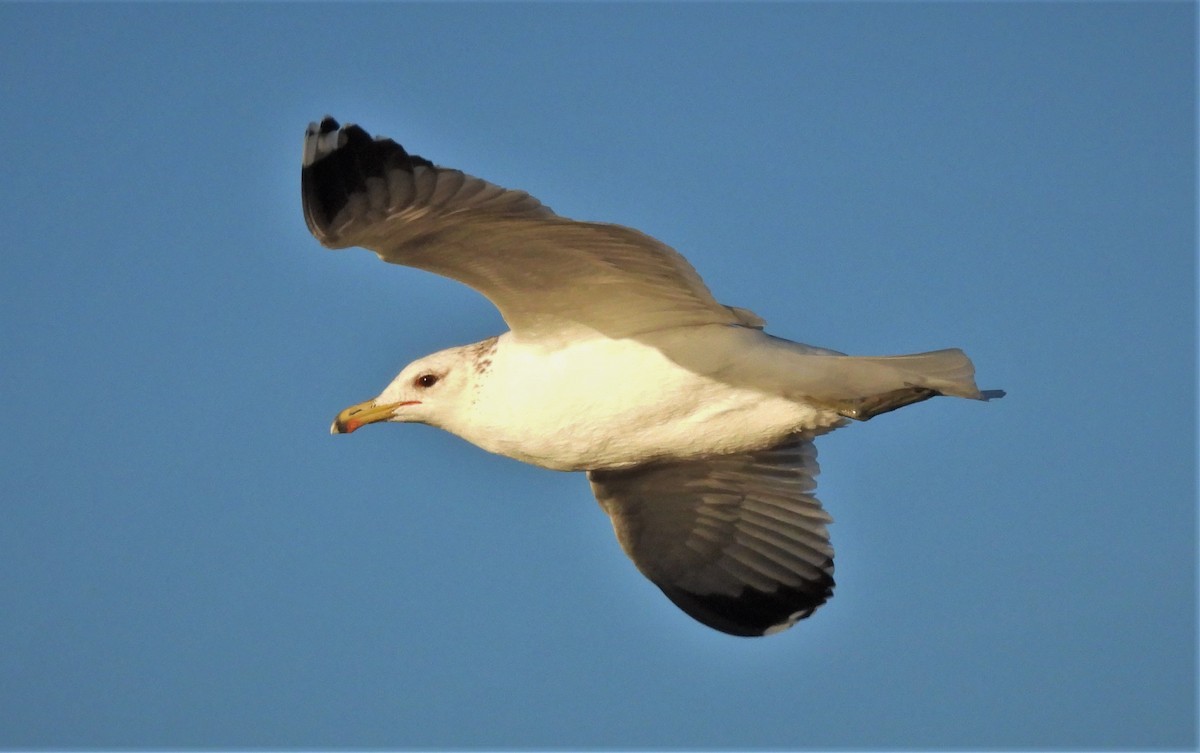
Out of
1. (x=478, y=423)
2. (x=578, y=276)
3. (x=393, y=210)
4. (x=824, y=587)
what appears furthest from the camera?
(x=824, y=587)

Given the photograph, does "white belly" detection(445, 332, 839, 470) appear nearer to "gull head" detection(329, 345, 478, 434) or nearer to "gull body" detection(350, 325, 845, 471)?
"gull body" detection(350, 325, 845, 471)

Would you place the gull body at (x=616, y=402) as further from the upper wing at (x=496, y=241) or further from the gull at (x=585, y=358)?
the upper wing at (x=496, y=241)

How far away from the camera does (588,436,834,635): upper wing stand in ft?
26.4

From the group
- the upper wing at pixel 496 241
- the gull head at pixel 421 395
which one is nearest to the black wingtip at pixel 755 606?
the gull head at pixel 421 395

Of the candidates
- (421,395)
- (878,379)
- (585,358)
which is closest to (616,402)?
(585,358)

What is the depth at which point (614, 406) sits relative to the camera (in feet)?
22.7

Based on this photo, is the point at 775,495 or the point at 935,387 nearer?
the point at 935,387

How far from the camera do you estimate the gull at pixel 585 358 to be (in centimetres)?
610

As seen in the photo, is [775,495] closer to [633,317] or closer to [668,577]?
[668,577]

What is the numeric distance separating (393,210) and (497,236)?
42 cm

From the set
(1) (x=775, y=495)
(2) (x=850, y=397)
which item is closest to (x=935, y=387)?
(2) (x=850, y=397)

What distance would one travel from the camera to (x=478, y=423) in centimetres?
710

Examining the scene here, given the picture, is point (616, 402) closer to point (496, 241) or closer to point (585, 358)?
point (585, 358)

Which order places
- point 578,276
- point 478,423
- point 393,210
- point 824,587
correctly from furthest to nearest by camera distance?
point 824,587
point 478,423
point 578,276
point 393,210
